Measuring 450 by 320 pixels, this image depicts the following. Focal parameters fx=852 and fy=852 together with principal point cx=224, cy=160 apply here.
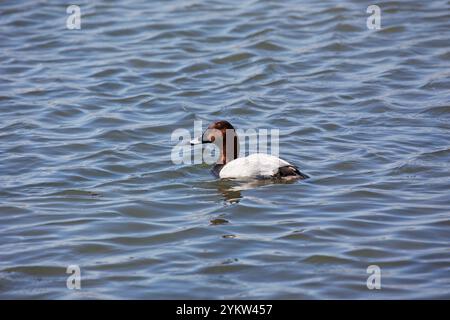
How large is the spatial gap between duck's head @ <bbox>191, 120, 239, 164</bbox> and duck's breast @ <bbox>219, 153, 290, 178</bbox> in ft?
1.00

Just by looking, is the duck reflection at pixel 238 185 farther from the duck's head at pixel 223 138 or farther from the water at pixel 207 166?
the duck's head at pixel 223 138

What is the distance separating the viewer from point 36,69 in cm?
1373

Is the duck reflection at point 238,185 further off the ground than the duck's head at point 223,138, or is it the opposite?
the duck's head at point 223,138

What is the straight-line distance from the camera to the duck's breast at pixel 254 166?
9156 millimetres

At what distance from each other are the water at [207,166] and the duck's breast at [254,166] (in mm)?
154

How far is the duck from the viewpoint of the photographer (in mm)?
9164

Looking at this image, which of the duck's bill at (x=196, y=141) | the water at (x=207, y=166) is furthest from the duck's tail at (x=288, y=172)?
the duck's bill at (x=196, y=141)

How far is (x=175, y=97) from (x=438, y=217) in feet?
17.3

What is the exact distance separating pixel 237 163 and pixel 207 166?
2.74 feet

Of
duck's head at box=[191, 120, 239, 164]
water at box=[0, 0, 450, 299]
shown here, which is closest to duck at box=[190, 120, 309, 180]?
duck's head at box=[191, 120, 239, 164]

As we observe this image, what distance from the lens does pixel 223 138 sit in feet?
32.3

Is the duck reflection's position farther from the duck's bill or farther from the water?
the duck's bill

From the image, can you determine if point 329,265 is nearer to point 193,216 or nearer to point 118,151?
point 193,216
